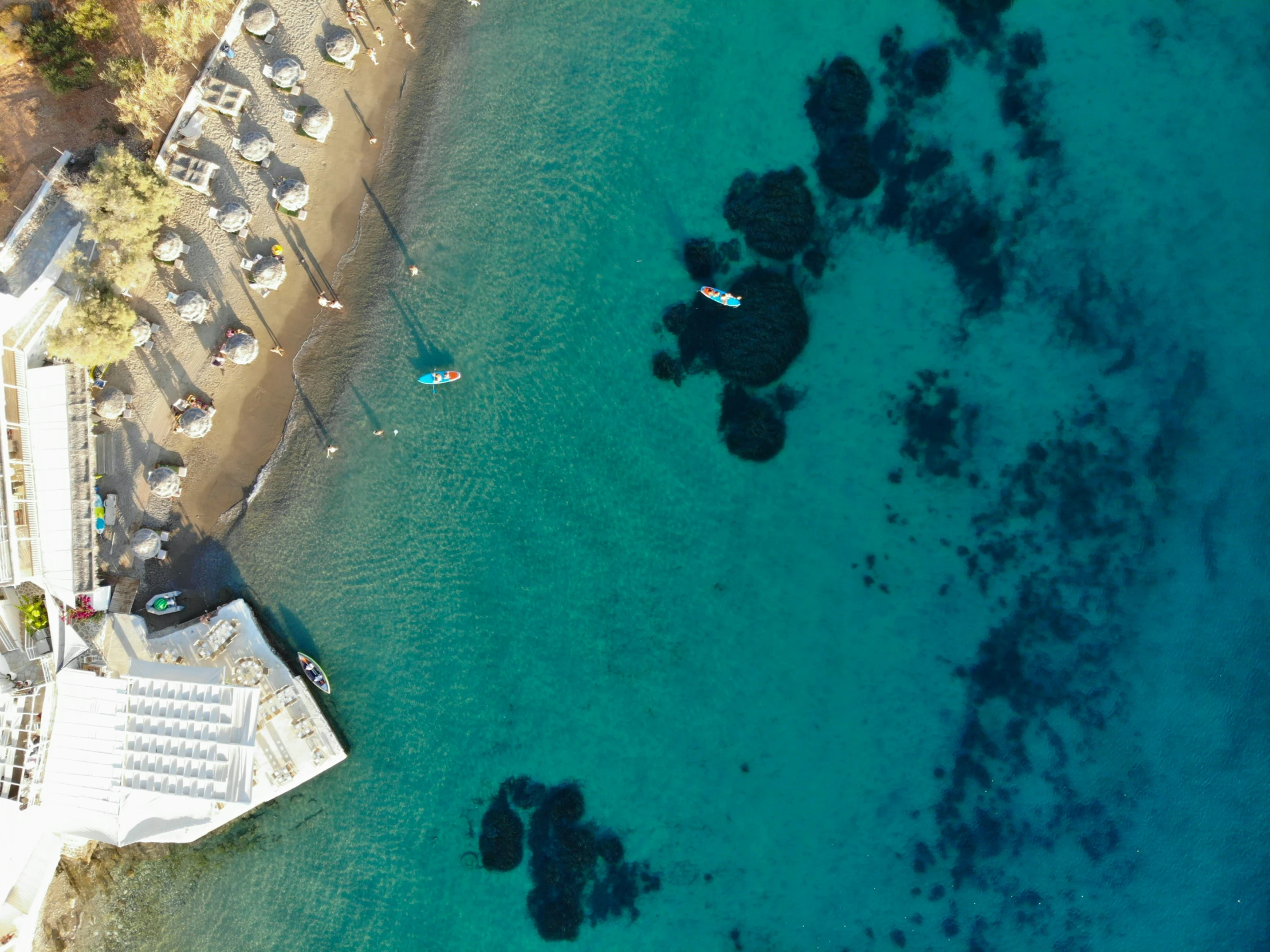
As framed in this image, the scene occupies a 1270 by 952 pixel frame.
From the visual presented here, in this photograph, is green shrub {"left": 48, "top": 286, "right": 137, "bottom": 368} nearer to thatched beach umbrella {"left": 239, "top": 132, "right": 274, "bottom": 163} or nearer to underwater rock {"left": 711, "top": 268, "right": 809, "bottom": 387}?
thatched beach umbrella {"left": 239, "top": 132, "right": 274, "bottom": 163}

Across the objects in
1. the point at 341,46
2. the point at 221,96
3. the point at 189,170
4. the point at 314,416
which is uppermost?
the point at 341,46

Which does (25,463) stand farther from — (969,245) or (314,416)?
(969,245)

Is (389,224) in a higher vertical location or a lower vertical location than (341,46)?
lower

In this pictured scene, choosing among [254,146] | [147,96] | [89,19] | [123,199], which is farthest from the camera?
[254,146]

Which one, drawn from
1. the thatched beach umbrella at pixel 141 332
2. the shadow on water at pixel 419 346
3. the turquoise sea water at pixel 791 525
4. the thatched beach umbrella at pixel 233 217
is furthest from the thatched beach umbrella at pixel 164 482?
the shadow on water at pixel 419 346

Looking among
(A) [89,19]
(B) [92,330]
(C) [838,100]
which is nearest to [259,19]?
(A) [89,19]

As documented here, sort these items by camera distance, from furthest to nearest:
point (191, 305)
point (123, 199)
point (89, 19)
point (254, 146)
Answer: point (254, 146), point (191, 305), point (89, 19), point (123, 199)

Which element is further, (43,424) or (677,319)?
(677,319)
